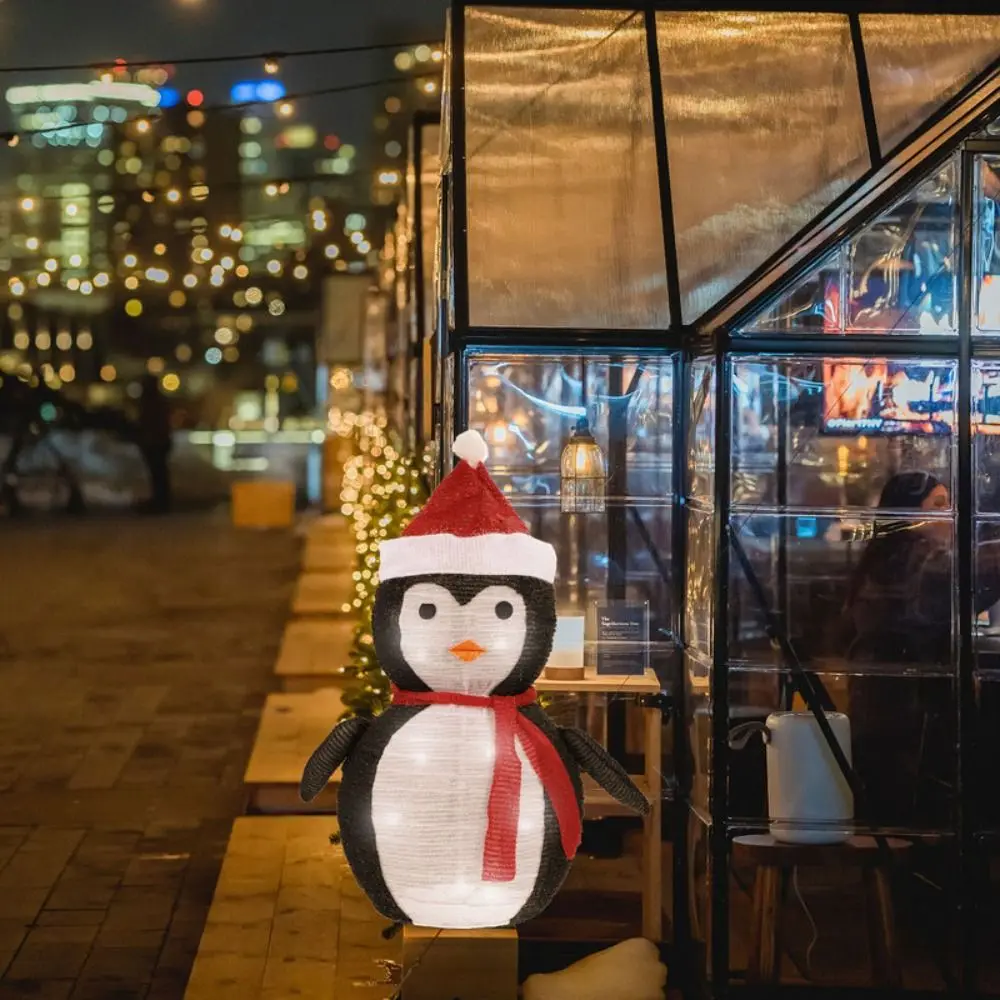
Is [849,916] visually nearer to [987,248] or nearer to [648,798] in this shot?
[648,798]

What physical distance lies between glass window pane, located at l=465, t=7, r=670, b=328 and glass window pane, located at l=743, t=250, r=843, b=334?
0.75m

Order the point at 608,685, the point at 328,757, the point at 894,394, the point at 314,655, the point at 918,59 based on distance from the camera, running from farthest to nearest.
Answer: the point at 314,655 → the point at 918,59 → the point at 608,685 → the point at 894,394 → the point at 328,757

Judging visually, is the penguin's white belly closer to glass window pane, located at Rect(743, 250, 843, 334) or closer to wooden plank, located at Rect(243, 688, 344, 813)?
glass window pane, located at Rect(743, 250, 843, 334)

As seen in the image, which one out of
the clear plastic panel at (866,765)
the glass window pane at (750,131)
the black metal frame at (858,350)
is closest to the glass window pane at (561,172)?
the glass window pane at (750,131)

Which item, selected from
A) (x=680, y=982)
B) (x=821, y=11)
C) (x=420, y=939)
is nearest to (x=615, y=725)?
(x=680, y=982)

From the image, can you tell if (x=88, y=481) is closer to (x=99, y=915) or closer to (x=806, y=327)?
(x=99, y=915)

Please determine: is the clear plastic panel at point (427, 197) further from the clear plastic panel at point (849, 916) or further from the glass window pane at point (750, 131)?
the clear plastic panel at point (849, 916)

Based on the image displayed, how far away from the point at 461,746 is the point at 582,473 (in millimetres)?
2245

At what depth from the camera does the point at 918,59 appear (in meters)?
6.80

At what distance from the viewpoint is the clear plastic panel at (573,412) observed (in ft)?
19.8

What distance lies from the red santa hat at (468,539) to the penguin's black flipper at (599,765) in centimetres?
48

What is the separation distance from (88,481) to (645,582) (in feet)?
91.2

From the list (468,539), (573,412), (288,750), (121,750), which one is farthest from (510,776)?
(121,750)

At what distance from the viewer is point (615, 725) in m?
6.82
